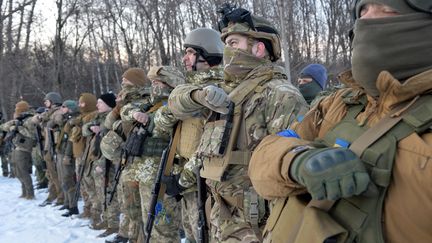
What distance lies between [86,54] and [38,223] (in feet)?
83.1

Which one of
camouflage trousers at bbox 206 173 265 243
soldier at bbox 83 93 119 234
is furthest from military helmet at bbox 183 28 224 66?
soldier at bbox 83 93 119 234

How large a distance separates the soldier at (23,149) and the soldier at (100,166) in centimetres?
310

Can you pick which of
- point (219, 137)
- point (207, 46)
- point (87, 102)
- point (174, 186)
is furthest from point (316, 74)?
point (87, 102)

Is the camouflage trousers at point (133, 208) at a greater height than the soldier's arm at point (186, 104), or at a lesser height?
lesser

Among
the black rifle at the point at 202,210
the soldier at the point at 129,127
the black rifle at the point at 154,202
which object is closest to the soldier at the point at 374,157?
the black rifle at the point at 202,210

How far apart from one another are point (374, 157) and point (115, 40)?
26748 millimetres

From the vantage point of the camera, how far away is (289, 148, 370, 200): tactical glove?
1090 millimetres

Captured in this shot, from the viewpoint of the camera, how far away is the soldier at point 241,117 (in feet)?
7.97

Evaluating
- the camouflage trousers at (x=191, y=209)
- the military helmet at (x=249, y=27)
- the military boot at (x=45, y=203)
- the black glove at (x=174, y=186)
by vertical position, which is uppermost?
the military helmet at (x=249, y=27)

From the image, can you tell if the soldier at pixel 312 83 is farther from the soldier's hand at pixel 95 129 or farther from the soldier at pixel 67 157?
the soldier at pixel 67 157

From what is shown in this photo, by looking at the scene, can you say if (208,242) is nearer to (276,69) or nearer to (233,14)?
(276,69)

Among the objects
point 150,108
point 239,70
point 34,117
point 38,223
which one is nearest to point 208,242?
point 239,70

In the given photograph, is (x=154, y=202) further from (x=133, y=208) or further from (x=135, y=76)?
(x=135, y=76)

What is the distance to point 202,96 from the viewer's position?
2.56 metres
